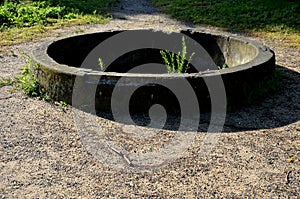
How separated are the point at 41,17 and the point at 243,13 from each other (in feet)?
16.0

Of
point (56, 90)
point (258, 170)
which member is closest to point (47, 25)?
point (56, 90)

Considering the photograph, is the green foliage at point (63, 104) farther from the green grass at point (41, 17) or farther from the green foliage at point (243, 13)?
the green foliage at point (243, 13)

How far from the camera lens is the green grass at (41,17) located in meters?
8.94

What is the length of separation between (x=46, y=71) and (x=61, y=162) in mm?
1565

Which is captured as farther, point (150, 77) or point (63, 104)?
point (63, 104)

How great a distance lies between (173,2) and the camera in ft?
43.2

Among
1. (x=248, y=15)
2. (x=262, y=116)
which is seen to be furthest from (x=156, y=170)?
(x=248, y=15)

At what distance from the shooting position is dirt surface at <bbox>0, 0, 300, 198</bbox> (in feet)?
11.5

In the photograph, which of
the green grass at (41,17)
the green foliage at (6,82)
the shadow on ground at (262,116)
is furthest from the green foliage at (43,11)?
the shadow on ground at (262,116)

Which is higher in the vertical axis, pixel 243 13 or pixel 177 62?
pixel 177 62

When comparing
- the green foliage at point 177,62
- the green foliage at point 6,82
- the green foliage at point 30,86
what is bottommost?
the green foliage at point 6,82

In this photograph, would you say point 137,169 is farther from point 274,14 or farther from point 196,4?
point 196,4

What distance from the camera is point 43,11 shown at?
35.0 ft

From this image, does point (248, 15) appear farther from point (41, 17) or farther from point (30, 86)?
point (30, 86)
